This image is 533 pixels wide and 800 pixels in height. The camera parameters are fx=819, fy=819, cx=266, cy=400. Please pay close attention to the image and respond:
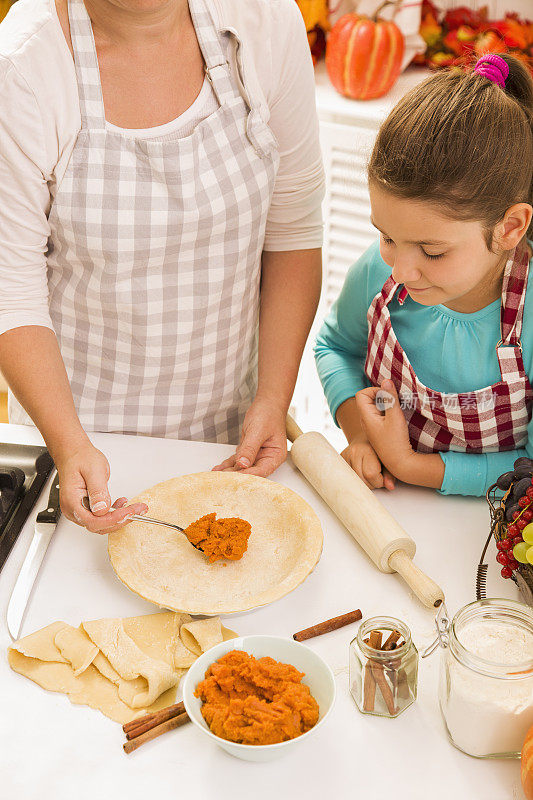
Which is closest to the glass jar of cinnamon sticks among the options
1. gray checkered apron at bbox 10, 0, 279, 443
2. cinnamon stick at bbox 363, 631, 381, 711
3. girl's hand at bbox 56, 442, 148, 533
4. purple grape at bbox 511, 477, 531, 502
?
cinnamon stick at bbox 363, 631, 381, 711

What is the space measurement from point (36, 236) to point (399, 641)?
0.77 m

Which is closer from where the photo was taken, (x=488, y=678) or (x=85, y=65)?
(x=488, y=678)

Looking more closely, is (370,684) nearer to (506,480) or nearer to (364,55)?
(506,480)

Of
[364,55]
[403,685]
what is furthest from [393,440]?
[364,55]

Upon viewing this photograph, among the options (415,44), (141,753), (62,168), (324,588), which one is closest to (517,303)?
(324,588)

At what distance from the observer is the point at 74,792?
0.83 meters

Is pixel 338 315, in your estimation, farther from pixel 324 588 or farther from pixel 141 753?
pixel 141 753

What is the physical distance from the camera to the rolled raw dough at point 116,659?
92 cm

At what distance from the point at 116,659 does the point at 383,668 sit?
31cm

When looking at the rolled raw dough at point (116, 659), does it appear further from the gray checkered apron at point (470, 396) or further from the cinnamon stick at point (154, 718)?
the gray checkered apron at point (470, 396)

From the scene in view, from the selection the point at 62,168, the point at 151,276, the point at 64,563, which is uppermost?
the point at 62,168

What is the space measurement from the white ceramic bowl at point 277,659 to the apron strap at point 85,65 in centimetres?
76

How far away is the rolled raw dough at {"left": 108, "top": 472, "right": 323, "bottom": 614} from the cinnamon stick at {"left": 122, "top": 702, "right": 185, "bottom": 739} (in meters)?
0.13

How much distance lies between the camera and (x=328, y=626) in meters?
1.01
